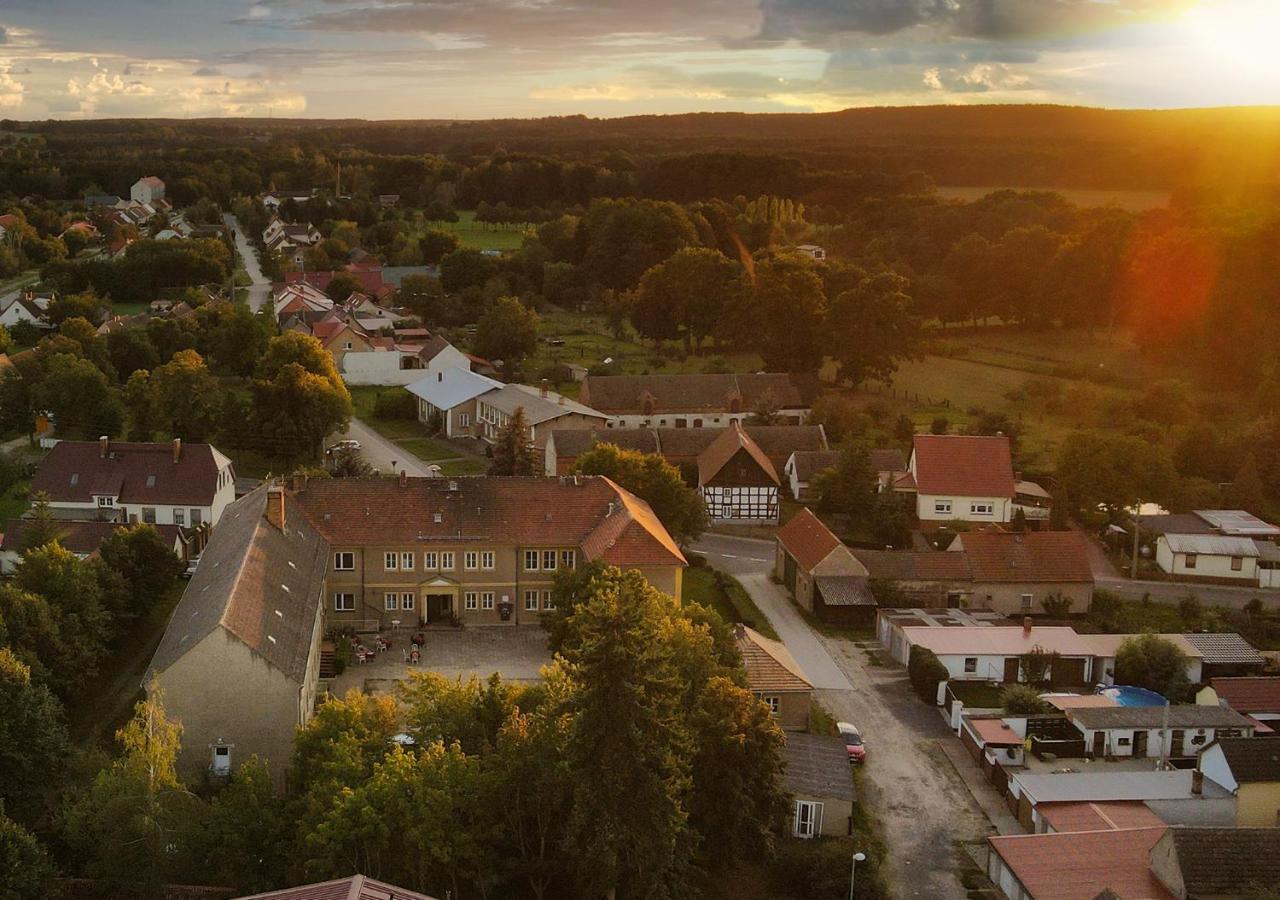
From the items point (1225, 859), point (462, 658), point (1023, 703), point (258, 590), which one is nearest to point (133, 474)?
point (462, 658)

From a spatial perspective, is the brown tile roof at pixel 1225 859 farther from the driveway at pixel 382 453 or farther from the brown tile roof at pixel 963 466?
the driveway at pixel 382 453

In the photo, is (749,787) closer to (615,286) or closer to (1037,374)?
(1037,374)

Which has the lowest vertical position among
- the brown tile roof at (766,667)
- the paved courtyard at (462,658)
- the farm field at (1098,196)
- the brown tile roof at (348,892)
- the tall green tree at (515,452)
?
the paved courtyard at (462,658)

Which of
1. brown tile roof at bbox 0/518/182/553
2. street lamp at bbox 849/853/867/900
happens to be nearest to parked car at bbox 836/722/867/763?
street lamp at bbox 849/853/867/900

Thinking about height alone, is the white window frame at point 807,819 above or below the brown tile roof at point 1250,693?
below

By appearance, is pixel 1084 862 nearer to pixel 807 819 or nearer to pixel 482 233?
pixel 807 819

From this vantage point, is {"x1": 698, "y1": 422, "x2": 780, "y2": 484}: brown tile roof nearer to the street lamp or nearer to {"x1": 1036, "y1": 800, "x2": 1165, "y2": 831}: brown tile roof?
{"x1": 1036, "y1": 800, "x2": 1165, "y2": 831}: brown tile roof

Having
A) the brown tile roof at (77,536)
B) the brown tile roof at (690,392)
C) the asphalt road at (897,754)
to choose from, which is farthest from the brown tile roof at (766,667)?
the brown tile roof at (690,392)

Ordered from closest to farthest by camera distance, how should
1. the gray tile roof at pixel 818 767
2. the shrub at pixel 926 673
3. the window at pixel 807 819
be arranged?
1. the window at pixel 807 819
2. the gray tile roof at pixel 818 767
3. the shrub at pixel 926 673
